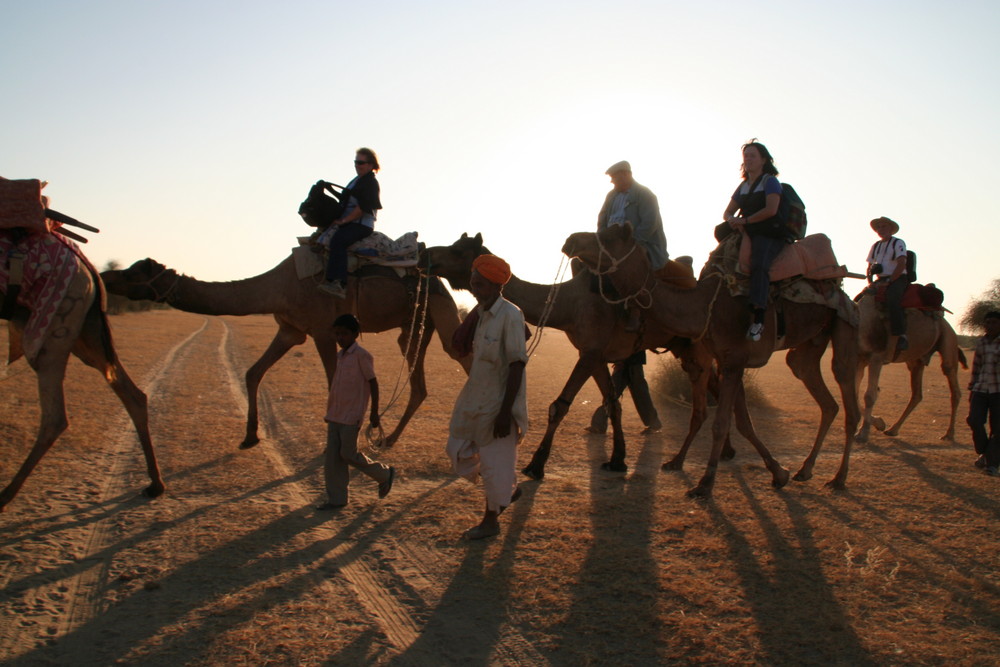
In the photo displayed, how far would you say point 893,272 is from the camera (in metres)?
11.3

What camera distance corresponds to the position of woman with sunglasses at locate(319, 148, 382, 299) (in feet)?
29.0

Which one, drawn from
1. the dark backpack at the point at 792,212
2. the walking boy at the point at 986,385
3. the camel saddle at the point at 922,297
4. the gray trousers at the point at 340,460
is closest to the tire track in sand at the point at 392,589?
the gray trousers at the point at 340,460

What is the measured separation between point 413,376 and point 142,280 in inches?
128

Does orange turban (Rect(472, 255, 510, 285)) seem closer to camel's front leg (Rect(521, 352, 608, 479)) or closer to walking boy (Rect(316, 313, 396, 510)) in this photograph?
walking boy (Rect(316, 313, 396, 510))

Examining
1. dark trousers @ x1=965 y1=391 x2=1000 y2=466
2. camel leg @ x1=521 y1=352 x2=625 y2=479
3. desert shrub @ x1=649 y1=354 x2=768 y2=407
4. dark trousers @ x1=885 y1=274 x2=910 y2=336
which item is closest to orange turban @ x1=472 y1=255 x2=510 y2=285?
camel leg @ x1=521 y1=352 x2=625 y2=479

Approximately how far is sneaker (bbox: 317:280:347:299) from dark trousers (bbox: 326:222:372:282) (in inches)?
2.2

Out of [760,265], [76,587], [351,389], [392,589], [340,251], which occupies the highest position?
[760,265]

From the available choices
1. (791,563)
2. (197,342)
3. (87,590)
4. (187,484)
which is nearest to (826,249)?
(791,563)

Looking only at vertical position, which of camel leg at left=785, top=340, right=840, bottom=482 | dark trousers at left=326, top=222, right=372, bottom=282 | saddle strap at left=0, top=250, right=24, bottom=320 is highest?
dark trousers at left=326, top=222, right=372, bottom=282

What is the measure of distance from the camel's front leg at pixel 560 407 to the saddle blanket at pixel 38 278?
14.3 feet

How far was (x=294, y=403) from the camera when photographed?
12.4 m

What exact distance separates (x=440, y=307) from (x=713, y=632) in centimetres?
604

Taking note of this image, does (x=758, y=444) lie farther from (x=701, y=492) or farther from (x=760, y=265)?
(x=760, y=265)

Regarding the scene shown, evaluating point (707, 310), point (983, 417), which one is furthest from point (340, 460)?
point (983, 417)
